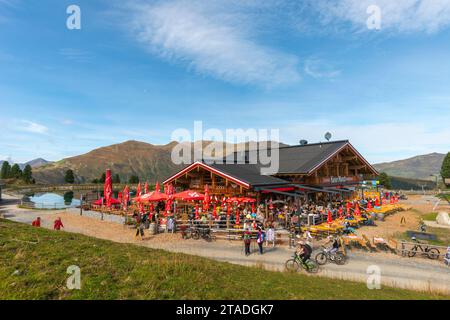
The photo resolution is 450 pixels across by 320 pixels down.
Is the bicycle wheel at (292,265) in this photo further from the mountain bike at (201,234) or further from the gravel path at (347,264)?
the mountain bike at (201,234)

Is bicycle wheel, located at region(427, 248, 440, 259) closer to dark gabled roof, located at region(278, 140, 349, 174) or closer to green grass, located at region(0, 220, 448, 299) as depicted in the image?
green grass, located at region(0, 220, 448, 299)

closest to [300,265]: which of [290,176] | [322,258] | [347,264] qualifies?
[322,258]

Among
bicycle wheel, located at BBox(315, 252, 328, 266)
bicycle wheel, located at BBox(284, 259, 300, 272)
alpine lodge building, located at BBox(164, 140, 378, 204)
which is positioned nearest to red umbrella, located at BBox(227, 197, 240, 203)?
alpine lodge building, located at BBox(164, 140, 378, 204)

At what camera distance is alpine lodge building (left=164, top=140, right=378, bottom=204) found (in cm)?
2267

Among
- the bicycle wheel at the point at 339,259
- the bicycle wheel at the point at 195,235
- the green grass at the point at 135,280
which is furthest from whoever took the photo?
the bicycle wheel at the point at 195,235

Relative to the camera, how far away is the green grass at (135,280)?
6.35 meters

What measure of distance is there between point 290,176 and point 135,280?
21392 mm

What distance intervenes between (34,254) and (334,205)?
81.3 ft

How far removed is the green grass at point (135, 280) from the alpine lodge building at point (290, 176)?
41.0ft

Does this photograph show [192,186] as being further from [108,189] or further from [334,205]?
[334,205]

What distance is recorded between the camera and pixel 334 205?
26.5 meters

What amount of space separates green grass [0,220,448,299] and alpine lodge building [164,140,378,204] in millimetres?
12489

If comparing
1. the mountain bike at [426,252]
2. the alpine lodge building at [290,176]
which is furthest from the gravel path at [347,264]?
the alpine lodge building at [290,176]
